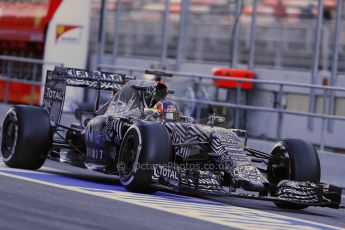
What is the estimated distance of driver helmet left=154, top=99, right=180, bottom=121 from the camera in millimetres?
14234

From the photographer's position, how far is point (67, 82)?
15.8 m

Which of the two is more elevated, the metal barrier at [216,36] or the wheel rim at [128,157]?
the metal barrier at [216,36]

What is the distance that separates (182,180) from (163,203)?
61cm

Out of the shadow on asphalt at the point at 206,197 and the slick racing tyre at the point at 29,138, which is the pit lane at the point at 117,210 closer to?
the shadow on asphalt at the point at 206,197

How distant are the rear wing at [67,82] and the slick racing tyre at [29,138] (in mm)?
902

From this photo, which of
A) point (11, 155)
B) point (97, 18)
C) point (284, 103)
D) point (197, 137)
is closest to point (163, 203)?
point (197, 137)

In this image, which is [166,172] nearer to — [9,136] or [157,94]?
[157,94]

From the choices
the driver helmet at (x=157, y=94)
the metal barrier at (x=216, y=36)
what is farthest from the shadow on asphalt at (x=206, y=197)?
the metal barrier at (x=216, y=36)

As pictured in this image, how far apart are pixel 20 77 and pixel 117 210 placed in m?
16.4

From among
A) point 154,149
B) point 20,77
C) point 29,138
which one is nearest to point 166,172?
point 154,149

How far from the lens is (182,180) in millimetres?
12648

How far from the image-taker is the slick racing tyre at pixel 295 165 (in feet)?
44.3

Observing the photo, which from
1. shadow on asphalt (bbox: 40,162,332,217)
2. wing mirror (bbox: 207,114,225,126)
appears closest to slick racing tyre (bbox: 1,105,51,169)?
shadow on asphalt (bbox: 40,162,332,217)

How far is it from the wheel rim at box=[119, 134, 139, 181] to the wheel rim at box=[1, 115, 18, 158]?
211 cm
